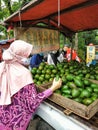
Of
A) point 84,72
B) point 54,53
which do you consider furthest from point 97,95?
point 54,53

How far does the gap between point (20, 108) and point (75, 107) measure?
0.69 metres

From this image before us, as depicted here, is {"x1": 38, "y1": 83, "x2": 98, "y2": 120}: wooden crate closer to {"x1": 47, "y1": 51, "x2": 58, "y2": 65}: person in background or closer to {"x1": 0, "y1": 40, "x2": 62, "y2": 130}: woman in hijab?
{"x1": 0, "y1": 40, "x2": 62, "y2": 130}: woman in hijab

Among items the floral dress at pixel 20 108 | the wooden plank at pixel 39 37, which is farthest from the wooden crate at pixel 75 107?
the wooden plank at pixel 39 37

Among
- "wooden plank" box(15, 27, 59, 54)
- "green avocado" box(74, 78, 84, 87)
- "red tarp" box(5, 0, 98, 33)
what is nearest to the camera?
"green avocado" box(74, 78, 84, 87)

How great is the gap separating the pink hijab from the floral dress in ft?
0.25

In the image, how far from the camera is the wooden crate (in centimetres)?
161

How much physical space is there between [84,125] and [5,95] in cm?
98

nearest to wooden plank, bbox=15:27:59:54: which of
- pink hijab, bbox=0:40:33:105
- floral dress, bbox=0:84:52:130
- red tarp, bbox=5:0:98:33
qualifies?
red tarp, bbox=5:0:98:33

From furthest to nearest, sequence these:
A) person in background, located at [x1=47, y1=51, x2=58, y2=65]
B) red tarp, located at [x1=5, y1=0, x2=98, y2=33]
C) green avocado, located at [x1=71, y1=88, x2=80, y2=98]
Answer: person in background, located at [x1=47, y1=51, x2=58, y2=65] → red tarp, located at [x1=5, y1=0, x2=98, y2=33] → green avocado, located at [x1=71, y1=88, x2=80, y2=98]

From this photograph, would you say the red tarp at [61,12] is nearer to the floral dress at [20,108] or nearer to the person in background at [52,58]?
the person in background at [52,58]

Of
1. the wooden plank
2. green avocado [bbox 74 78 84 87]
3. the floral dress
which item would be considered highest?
the wooden plank

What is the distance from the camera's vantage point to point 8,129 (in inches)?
76.9

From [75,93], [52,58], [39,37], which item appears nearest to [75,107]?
[75,93]

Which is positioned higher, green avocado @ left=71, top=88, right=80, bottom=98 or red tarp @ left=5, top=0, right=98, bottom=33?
red tarp @ left=5, top=0, right=98, bottom=33
